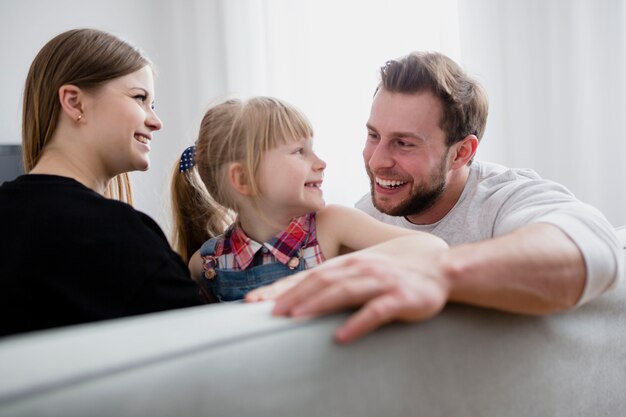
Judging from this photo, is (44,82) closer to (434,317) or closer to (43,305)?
(43,305)

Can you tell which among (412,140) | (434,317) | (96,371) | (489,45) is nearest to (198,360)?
(96,371)

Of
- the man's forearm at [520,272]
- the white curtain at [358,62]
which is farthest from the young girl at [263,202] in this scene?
the white curtain at [358,62]

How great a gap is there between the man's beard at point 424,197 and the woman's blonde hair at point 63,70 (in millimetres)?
828

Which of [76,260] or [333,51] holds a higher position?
[333,51]

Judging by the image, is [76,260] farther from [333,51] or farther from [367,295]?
[333,51]

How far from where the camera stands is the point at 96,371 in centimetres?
48

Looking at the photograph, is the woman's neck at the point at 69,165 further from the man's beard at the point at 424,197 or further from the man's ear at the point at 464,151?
the man's ear at the point at 464,151

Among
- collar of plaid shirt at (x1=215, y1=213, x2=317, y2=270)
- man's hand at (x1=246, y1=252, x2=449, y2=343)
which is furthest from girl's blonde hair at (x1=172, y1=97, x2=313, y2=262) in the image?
man's hand at (x1=246, y1=252, x2=449, y2=343)

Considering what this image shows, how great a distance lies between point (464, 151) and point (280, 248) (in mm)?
789

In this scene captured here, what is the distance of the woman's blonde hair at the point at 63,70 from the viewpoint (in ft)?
4.27

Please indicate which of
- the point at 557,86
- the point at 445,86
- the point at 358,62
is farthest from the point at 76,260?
the point at 358,62

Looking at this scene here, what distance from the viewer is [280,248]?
133 centimetres

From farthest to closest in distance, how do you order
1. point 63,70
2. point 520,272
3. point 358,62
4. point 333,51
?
1. point 333,51
2. point 358,62
3. point 63,70
4. point 520,272

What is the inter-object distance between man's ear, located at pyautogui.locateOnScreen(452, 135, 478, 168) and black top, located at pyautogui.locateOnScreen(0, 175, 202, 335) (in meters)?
1.12
